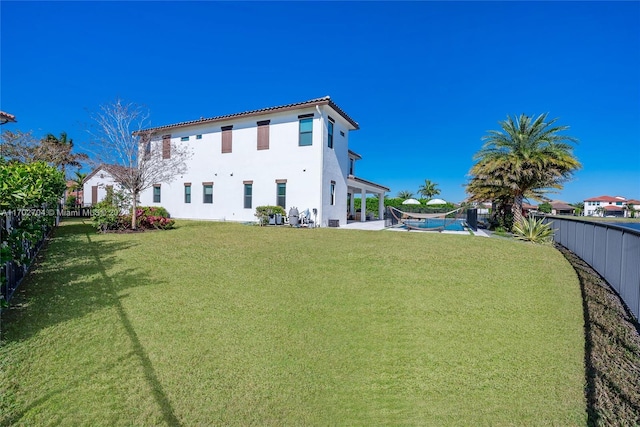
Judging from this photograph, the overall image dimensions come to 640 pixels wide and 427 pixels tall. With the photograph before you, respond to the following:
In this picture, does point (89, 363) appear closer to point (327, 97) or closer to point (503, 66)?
point (327, 97)

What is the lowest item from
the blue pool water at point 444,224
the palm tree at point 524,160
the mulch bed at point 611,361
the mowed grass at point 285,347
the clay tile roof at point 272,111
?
the mulch bed at point 611,361

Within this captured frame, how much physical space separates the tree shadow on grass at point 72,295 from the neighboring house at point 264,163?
9.86 metres

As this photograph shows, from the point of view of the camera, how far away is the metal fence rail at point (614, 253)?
5348 millimetres

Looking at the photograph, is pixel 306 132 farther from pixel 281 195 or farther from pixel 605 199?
pixel 605 199

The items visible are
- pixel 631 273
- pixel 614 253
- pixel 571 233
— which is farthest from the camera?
pixel 571 233

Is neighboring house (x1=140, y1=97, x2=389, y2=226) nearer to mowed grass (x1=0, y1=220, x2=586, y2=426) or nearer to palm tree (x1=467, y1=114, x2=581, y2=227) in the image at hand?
palm tree (x1=467, y1=114, x2=581, y2=227)

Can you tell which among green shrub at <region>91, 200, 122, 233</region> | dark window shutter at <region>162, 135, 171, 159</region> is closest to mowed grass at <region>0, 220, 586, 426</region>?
green shrub at <region>91, 200, 122, 233</region>

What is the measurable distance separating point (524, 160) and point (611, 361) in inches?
552

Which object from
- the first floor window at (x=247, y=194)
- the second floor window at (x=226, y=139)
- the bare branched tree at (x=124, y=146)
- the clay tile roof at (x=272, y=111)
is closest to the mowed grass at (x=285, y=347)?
the bare branched tree at (x=124, y=146)

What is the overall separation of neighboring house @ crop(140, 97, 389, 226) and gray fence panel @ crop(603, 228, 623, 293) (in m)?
11.1

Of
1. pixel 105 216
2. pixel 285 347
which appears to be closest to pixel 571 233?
pixel 285 347

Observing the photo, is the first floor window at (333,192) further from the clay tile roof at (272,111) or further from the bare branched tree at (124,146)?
the bare branched tree at (124,146)

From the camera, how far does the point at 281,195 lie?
16.6 m

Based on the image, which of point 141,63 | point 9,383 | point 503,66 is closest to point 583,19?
point 503,66
